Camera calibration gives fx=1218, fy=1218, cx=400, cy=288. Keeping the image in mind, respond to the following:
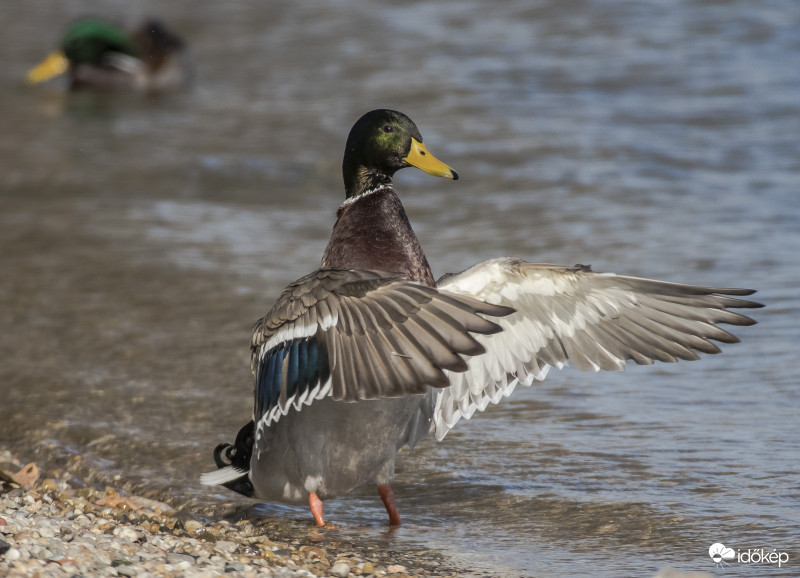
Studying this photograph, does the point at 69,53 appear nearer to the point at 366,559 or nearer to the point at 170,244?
the point at 170,244

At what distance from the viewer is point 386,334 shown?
420cm

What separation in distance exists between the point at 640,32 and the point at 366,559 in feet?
42.8

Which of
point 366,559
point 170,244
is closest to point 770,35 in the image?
point 170,244

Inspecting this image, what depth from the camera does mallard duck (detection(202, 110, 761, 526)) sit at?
4305 mm

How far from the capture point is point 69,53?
53.1 feet

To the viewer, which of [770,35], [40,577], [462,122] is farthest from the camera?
[770,35]

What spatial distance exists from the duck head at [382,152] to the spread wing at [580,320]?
75 centimetres

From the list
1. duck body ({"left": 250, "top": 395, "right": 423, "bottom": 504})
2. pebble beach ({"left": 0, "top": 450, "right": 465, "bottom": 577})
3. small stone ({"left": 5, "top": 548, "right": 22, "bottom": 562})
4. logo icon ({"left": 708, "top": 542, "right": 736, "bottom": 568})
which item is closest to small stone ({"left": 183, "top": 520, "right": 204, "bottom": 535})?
pebble beach ({"left": 0, "top": 450, "right": 465, "bottom": 577})

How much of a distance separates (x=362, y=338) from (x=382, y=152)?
5.05ft

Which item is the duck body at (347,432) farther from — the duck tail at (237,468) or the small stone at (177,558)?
the small stone at (177,558)

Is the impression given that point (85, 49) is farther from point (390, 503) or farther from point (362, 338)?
point (362, 338)
